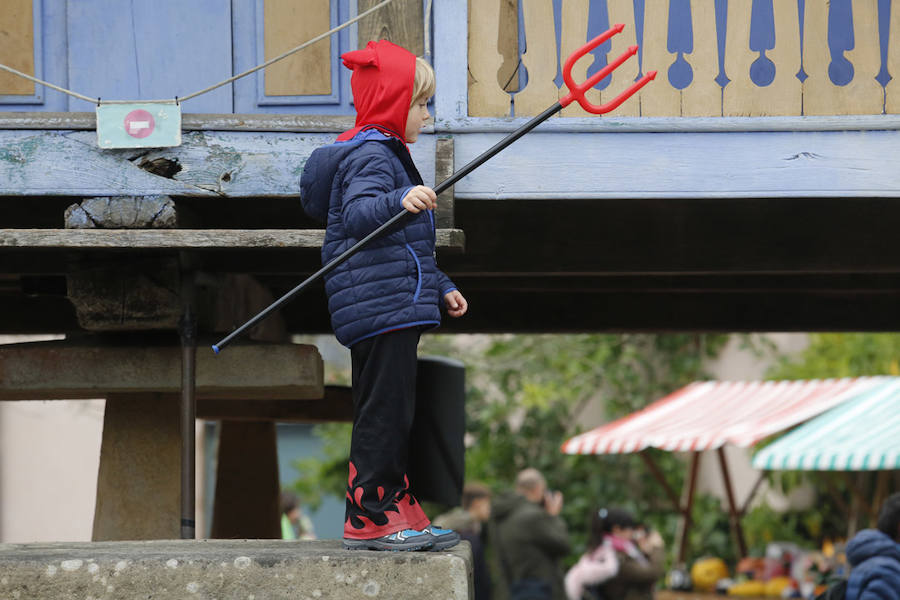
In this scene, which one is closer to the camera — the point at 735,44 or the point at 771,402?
the point at 735,44

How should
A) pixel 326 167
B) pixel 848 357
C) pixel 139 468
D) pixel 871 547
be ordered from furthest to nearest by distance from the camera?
1. pixel 848 357
2. pixel 139 468
3. pixel 871 547
4. pixel 326 167

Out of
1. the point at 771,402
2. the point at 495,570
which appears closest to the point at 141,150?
the point at 495,570

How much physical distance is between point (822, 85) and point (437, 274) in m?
1.97

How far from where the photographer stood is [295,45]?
530 cm

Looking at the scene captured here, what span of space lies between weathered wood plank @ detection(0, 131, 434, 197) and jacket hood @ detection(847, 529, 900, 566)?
252 cm

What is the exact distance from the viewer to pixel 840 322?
8445 mm

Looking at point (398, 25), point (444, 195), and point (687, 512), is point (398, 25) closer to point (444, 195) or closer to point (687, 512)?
point (444, 195)

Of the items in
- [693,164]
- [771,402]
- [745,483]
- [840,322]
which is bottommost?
[745,483]

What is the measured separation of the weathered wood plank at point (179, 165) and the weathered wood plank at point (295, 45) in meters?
0.25

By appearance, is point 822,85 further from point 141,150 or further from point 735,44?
point 141,150

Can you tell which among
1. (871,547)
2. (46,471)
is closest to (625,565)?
(871,547)

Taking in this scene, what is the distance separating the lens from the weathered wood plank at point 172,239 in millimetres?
4777

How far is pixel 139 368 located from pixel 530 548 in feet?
12.5

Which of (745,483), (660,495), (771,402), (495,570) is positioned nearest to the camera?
(495,570)
